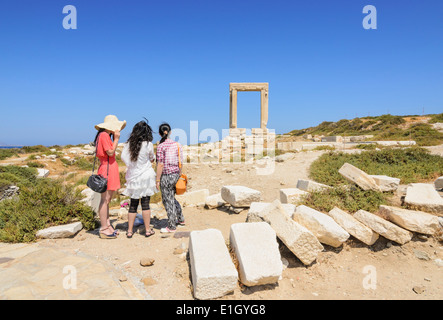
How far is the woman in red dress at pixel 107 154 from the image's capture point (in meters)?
4.25

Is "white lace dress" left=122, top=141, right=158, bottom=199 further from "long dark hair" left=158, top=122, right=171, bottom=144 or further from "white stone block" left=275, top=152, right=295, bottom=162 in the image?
"white stone block" left=275, top=152, right=295, bottom=162

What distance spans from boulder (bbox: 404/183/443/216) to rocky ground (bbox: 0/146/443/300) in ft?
2.05

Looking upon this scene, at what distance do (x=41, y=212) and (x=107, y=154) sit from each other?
1966 mm

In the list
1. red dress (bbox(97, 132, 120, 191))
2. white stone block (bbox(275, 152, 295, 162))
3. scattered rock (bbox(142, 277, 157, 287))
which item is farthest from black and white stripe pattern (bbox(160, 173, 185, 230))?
white stone block (bbox(275, 152, 295, 162))

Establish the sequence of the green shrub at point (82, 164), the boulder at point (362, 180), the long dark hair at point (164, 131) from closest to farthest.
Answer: the long dark hair at point (164, 131) < the boulder at point (362, 180) < the green shrub at point (82, 164)

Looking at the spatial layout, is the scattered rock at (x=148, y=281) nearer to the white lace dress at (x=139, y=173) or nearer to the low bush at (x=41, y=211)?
the white lace dress at (x=139, y=173)

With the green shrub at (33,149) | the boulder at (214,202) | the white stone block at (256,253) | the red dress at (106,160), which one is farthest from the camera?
the green shrub at (33,149)

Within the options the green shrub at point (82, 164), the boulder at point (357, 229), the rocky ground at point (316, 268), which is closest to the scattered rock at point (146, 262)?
the rocky ground at point (316, 268)

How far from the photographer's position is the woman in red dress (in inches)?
167

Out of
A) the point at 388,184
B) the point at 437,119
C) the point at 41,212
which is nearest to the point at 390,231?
the point at 388,184

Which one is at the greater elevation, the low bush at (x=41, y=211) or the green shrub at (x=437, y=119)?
the green shrub at (x=437, y=119)

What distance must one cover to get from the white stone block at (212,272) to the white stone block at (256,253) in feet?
0.67
